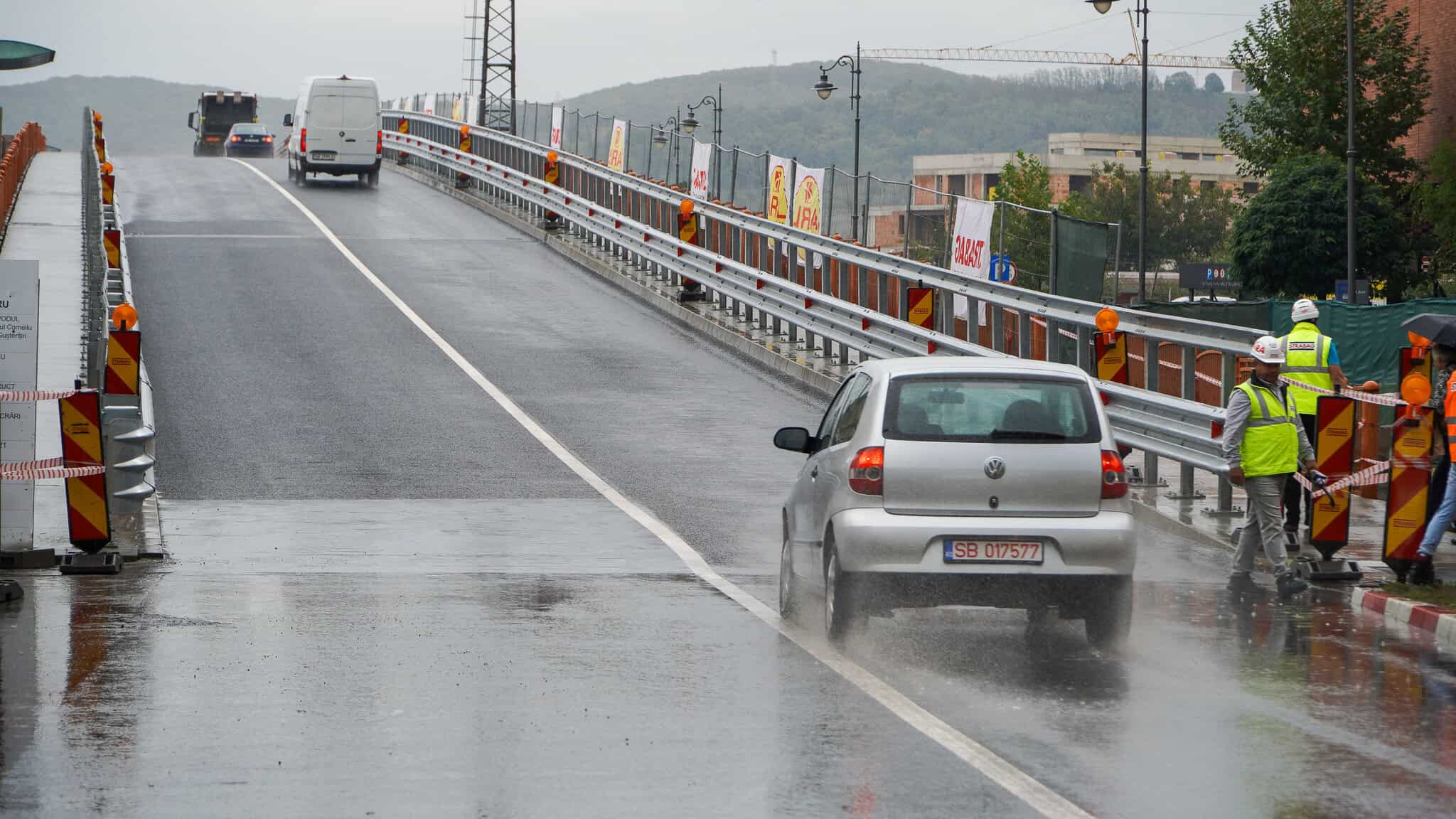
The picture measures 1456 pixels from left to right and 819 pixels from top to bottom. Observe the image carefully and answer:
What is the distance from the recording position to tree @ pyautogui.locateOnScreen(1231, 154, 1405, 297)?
53.6 m

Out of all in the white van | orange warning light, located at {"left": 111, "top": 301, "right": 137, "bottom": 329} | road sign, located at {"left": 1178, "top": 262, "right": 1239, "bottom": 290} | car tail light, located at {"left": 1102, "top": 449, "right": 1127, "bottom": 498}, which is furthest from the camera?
road sign, located at {"left": 1178, "top": 262, "right": 1239, "bottom": 290}

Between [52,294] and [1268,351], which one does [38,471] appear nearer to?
[1268,351]

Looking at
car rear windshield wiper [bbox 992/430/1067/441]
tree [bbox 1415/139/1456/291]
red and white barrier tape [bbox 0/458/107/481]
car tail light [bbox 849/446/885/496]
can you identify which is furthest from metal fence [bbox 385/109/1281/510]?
tree [bbox 1415/139/1456/291]

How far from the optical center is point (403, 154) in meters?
58.1

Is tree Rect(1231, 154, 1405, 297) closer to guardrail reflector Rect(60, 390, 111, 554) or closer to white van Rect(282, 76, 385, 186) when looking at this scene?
white van Rect(282, 76, 385, 186)

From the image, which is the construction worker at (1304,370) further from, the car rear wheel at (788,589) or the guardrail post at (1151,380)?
the car rear wheel at (788,589)

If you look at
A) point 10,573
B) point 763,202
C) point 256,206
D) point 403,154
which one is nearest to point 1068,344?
point 10,573

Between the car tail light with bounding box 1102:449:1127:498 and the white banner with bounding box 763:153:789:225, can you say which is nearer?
the car tail light with bounding box 1102:449:1127:498

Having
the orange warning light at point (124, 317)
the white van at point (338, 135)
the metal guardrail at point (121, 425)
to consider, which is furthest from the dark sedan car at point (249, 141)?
the orange warning light at point (124, 317)

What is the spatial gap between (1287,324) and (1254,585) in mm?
19340

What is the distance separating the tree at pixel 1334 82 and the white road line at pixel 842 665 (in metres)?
41.1

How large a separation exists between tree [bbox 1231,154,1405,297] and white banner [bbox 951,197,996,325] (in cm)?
3185

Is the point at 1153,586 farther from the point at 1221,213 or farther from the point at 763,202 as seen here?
the point at 1221,213

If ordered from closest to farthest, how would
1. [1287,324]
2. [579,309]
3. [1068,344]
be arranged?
1. [1068,344]
2. [579,309]
3. [1287,324]
